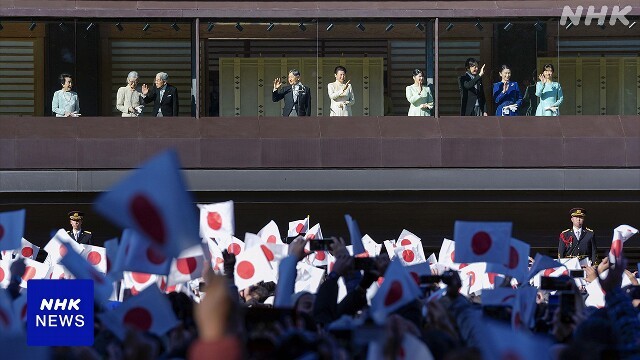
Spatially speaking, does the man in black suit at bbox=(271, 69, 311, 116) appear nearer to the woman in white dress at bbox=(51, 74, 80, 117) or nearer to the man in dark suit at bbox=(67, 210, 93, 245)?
the woman in white dress at bbox=(51, 74, 80, 117)

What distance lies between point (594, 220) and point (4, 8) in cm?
1107

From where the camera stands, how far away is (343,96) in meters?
25.2

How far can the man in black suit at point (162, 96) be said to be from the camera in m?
24.8

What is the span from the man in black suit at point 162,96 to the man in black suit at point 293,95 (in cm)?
173

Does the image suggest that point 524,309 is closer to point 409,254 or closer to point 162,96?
point 409,254

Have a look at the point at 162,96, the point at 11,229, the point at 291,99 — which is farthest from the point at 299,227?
the point at 11,229

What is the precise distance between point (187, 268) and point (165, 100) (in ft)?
44.0

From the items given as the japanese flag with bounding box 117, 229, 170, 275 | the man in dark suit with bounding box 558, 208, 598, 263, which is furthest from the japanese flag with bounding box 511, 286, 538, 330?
the man in dark suit with bounding box 558, 208, 598, 263

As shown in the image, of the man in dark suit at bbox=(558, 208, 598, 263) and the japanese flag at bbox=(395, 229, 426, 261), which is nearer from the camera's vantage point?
the japanese flag at bbox=(395, 229, 426, 261)

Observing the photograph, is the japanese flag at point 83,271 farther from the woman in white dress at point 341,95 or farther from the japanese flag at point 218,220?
the woman in white dress at point 341,95

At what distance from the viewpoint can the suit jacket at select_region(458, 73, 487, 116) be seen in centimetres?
2492

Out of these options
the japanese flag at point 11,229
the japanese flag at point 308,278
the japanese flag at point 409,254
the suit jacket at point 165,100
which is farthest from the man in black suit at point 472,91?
the japanese flag at point 11,229

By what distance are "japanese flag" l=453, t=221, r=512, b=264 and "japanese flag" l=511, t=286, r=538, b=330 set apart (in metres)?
1.81

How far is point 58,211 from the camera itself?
2547 cm
